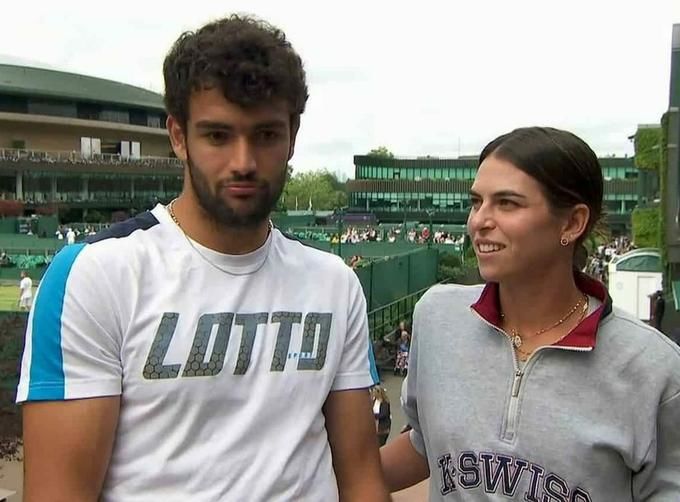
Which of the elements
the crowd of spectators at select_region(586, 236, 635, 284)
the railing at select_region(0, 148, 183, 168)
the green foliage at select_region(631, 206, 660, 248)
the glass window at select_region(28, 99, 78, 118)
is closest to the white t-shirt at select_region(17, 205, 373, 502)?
the crowd of spectators at select_region(586, 236, 635, 284)

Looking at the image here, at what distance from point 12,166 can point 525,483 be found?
56.2 metres

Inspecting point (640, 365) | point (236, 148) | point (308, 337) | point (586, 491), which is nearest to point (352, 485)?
point (308, 337)

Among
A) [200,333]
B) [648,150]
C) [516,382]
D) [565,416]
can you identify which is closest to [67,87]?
[648,150]

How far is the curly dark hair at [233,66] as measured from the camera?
5.90ft

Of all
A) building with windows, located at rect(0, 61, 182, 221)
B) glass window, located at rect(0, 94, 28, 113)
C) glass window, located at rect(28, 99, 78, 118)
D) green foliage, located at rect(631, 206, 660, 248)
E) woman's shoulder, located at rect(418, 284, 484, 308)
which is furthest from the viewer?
glass window, located at rect(28, 99, 78, 118)

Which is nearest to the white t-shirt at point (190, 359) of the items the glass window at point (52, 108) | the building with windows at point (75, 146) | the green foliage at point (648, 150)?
the green foliage at point (648, 150)

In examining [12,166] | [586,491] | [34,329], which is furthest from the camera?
[12,166]

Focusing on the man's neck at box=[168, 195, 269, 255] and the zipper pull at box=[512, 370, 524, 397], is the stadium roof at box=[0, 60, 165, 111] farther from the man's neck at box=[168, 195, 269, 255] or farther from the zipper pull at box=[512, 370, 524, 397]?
the zipper pull at box=[512, 370, 524, 397]

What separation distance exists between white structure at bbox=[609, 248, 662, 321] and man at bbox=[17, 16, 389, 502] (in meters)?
20.4

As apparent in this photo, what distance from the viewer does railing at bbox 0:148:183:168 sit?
54047 millimetres

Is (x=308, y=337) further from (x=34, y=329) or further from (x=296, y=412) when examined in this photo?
(x=34, y=329)

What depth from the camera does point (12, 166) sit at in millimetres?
53344

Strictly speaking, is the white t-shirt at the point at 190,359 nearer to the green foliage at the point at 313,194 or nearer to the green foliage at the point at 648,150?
the green foliage at the point at 648,150

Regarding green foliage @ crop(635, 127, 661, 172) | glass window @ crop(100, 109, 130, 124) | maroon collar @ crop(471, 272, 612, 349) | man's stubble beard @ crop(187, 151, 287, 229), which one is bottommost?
maroon collar @ crop(471, 272, 612, 349)
